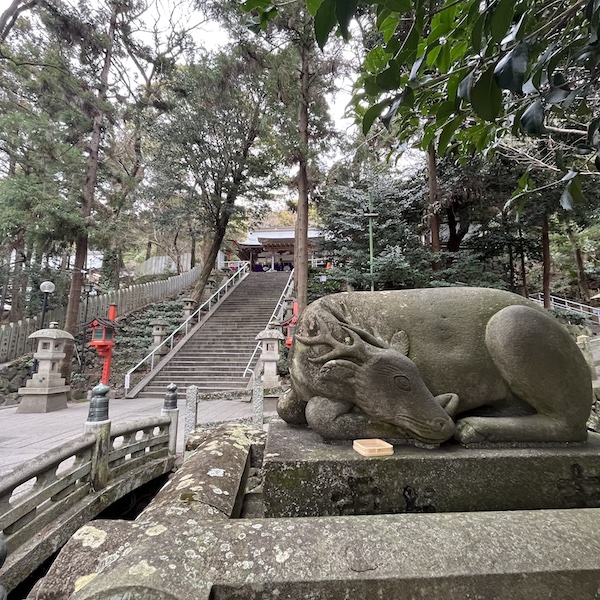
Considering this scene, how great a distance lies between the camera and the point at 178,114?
12.8 meters

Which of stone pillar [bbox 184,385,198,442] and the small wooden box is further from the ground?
the small wooden box

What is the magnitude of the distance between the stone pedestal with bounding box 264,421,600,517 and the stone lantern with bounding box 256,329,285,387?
7.31 m

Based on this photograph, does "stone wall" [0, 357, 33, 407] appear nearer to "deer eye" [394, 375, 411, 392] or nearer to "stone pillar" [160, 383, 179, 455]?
"stone pillar" [160, 383, 179, 455]

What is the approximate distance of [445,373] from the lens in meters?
1.76

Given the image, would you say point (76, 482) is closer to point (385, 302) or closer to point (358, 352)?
point (358, 352)

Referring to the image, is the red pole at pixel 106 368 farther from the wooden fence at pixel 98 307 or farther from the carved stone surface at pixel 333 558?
the carved stone surface at pixel 333 558

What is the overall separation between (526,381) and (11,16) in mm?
13343

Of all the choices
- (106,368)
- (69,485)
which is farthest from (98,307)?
(69,485)

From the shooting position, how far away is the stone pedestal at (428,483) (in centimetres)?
Answer: 145

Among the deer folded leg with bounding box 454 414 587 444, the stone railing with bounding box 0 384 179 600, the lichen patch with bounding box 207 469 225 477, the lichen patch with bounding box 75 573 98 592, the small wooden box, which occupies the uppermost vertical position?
the deer folded leg with bounding box 454 414 587 444

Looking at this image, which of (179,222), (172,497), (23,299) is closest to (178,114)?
(179,222)

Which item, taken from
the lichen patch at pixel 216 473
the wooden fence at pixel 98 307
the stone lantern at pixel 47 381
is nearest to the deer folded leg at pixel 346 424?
the lichen patch at pixel 216 473

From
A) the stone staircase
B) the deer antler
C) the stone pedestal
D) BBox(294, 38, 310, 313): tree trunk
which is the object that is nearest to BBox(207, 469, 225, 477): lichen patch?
the stone pedestal

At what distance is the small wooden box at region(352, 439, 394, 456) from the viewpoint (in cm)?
149
